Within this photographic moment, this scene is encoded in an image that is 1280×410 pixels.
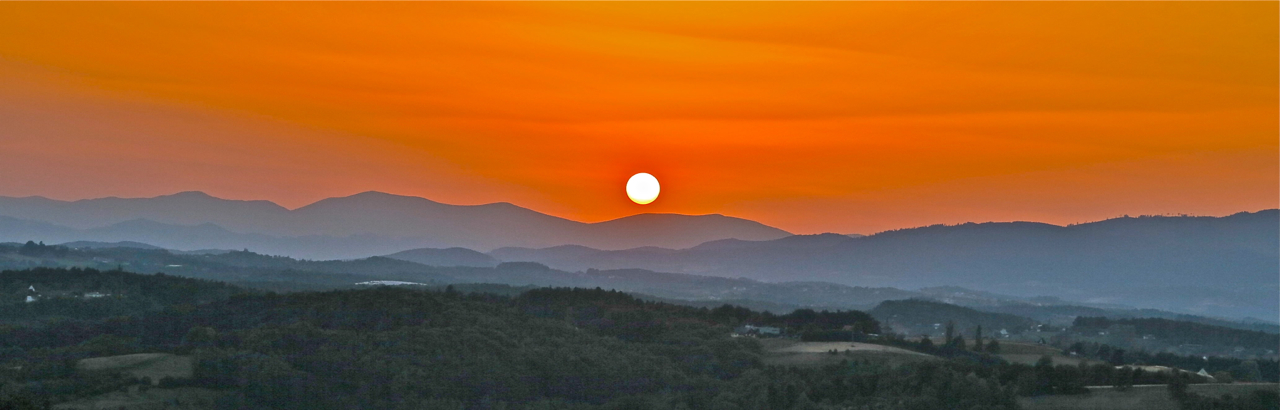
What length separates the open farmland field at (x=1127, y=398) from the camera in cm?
6338

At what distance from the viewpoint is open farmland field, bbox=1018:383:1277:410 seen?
208 ft

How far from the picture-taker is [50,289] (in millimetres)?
118000

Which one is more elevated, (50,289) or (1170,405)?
(50,289)

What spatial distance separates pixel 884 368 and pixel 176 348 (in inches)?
1875

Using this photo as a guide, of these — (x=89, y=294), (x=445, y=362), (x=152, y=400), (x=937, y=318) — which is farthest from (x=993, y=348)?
(x=89, y=294)

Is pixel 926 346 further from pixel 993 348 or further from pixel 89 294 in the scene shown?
pixel 89 294

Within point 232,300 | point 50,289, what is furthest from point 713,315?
point 50,289

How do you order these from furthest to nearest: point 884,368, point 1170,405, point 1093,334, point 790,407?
point 1093,334
point 884,368
point 790,407
point 1170,405

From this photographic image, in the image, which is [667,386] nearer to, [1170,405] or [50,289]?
[1170,405]

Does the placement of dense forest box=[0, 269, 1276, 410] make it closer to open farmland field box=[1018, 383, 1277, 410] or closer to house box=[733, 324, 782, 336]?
open farmland field box=[1018, 383, 1277, 410]

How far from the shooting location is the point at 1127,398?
65.9 metres

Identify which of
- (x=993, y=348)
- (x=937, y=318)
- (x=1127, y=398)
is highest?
(x=937, y=318)

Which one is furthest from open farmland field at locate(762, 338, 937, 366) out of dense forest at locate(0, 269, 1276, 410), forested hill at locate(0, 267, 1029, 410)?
forested hill at locate(0, 267, 1029, 410)

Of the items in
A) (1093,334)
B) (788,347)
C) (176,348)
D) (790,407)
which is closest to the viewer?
(790,407)
